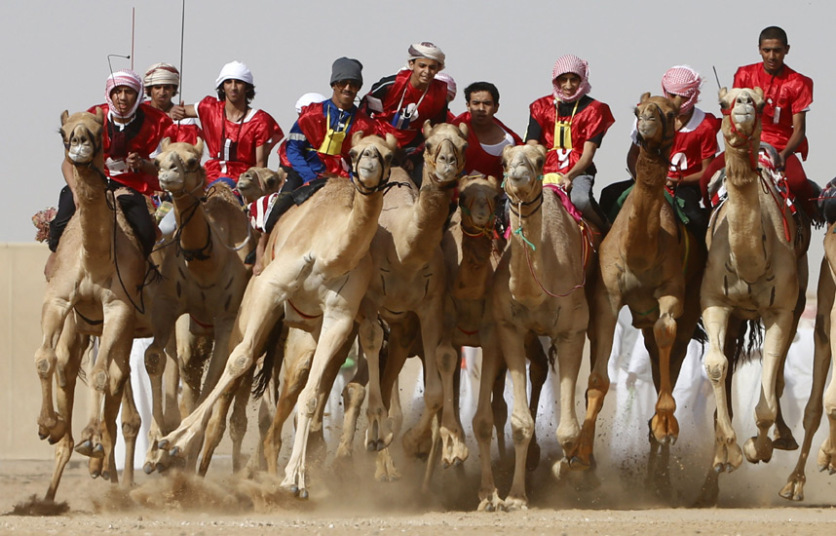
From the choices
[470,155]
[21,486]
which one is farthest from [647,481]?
[21,486]

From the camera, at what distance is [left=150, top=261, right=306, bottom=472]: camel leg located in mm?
10766

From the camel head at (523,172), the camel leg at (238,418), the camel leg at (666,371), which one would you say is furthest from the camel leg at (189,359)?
the camel leg at (666,371)

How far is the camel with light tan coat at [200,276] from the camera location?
40.5 feet

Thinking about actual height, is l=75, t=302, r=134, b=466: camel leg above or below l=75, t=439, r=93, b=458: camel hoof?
above

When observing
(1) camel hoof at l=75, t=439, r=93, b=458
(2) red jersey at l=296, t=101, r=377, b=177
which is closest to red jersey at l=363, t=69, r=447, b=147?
(2) red jersey at l=296, t=101, r=377, b=177

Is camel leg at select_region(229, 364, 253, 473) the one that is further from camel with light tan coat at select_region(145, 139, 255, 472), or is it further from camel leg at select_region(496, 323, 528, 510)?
camel leg at select_region(496, 323, 528, 510)

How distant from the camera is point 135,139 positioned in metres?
12.9

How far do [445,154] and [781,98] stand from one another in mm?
3284

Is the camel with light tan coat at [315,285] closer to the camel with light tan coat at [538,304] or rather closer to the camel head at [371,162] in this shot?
the camel head at [371,162]

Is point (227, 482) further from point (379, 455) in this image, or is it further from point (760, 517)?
point (760, 517)

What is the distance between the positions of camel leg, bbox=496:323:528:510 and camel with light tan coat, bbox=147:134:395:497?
1.17m

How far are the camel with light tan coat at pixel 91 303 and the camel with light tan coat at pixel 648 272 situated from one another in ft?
11.1

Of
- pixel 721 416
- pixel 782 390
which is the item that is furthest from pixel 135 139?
pixel 782 390

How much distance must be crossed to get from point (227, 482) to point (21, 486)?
11.6ft
